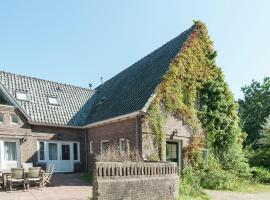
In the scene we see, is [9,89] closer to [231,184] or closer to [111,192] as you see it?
[111,192]

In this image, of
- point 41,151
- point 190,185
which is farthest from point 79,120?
point 190,185

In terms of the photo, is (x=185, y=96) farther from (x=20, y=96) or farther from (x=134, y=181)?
(x=20, y=96)

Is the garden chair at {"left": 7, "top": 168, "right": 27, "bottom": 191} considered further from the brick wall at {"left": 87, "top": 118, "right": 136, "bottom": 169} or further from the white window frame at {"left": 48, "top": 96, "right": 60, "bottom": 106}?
the white window frame at {"left": 48, "top": 96, "right": 60, "bottom": 106}

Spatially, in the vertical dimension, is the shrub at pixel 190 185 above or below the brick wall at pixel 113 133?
below

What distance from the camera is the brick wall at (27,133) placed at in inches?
777

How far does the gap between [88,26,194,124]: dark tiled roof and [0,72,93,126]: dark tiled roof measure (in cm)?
119

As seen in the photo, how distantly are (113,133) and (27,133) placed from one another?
6.27m

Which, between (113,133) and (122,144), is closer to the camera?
(122,144)

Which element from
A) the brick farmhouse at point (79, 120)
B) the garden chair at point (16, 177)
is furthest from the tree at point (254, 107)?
the garden chair at point (16, 177)

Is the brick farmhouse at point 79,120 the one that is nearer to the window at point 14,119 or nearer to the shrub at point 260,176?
the window at point 14,119

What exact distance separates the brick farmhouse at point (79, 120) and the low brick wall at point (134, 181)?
13.2 ft

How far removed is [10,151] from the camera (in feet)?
65.8

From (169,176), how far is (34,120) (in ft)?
39.1

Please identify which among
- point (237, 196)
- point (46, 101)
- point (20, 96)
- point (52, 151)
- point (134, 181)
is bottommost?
point (237, 196)
